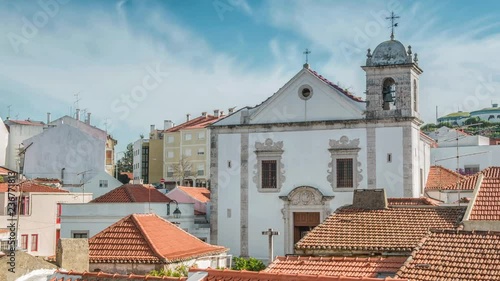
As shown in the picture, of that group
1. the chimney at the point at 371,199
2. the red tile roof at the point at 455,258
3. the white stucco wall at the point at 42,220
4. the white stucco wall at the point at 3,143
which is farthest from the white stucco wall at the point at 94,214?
the white stucco wall at the point at 3,143

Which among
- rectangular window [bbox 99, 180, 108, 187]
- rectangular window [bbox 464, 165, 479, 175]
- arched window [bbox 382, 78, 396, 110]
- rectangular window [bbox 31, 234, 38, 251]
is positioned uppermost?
arched window [bbox 382, 78, 396, 110]

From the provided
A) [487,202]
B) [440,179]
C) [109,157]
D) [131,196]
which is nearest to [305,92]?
[440,179]

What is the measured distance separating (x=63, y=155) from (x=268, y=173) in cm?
2278

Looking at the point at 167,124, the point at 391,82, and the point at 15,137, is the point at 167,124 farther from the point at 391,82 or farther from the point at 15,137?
the point at 391,82

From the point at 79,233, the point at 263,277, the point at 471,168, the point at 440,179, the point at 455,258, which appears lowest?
the point at 79,233

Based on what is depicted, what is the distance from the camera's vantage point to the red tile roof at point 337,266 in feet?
47.5

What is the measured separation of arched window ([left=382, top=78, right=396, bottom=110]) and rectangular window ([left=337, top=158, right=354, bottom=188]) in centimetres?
276

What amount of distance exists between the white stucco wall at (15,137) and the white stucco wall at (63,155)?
399cm

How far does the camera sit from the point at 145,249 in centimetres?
2005

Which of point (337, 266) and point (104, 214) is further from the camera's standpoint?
point (104, 214)

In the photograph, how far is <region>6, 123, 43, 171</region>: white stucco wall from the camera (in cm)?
5341

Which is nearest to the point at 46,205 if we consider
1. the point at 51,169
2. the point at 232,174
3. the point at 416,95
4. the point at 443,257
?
the point at 232,174

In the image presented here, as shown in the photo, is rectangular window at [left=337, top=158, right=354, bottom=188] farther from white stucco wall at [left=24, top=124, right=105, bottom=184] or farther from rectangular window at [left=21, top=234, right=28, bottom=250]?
white stucco wall at [left=24, top=124, right=105, bottom=184]

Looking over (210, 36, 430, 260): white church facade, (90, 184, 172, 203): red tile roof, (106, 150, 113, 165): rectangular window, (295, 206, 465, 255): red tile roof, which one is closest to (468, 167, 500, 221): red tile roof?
(295, 206, 465, 255): red tile roof
